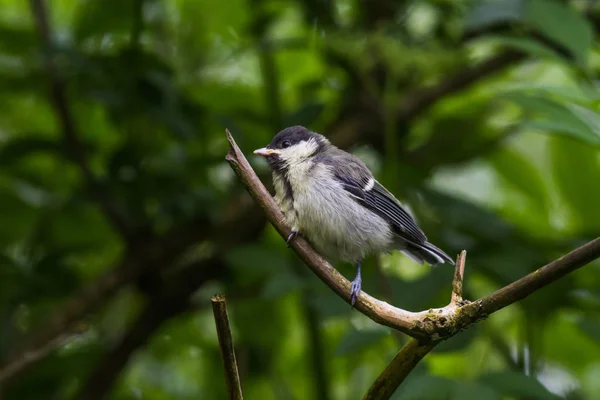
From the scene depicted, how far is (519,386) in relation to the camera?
1.41 metres

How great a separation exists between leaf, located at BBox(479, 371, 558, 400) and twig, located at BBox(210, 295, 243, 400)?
66 cm

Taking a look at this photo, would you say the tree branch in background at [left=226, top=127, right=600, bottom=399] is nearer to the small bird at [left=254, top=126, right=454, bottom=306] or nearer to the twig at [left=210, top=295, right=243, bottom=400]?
the twig at [left=210, top=295, right=243, bottom=400]

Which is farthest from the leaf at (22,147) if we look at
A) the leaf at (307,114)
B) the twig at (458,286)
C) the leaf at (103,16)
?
the twig at (458,286)

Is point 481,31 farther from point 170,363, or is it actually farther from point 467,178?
point 170,363

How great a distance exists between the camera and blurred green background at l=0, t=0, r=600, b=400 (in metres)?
2.00

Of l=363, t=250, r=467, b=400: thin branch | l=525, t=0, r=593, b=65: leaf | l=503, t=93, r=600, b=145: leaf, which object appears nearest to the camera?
l=363, t=250, r=467, b=400: thin branch

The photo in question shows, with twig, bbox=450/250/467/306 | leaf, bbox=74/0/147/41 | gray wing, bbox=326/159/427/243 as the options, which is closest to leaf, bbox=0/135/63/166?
leaf, bbox=74/0/147/41

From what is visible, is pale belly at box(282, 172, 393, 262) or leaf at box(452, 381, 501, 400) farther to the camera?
pale belly at box(282, 172, 393, 262)

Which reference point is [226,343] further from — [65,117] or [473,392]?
[65,117]

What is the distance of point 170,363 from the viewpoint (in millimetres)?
2633

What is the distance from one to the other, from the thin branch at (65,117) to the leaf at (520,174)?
4.04 feet

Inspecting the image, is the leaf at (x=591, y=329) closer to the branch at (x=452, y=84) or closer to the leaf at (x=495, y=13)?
the leaf at (x=495, y=13)

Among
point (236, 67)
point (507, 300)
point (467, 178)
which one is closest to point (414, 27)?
point (236, 67)

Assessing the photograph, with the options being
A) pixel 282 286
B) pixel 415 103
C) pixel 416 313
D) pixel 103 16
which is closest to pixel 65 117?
pixel 103 16
